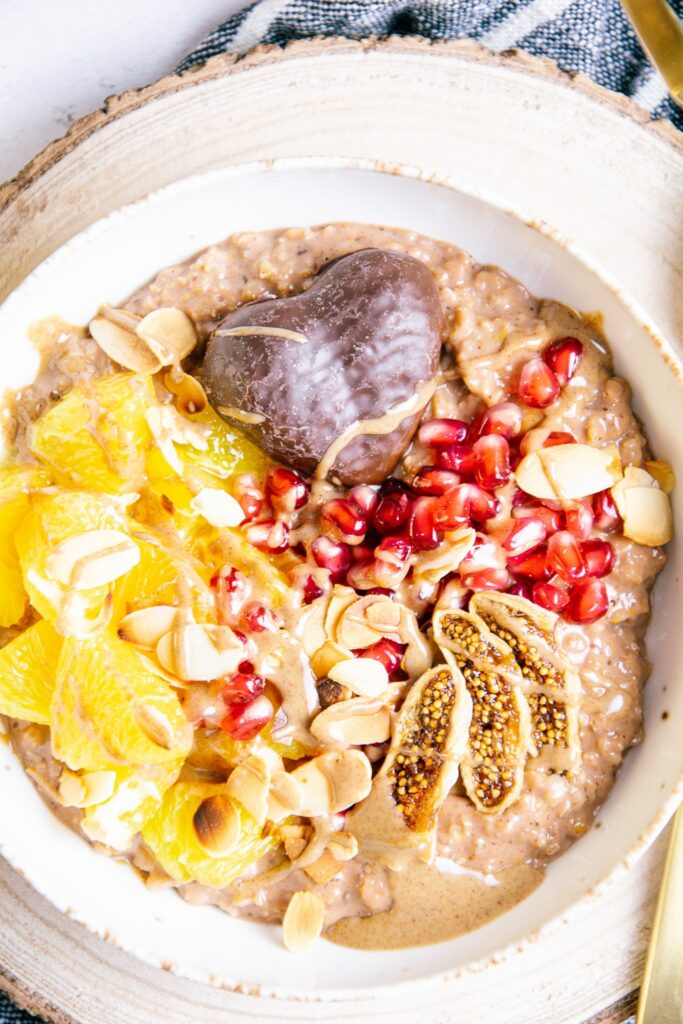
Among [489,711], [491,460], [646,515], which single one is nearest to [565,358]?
[491,460]

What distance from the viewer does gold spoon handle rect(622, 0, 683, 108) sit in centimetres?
293

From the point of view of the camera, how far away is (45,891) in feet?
8.09

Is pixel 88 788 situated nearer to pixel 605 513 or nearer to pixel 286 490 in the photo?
pixel 286 490

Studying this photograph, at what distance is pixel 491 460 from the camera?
8.42 feet

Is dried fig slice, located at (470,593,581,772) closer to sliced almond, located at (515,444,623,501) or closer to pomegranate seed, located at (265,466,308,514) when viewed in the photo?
sliced almond, located at (515,444,623,501)

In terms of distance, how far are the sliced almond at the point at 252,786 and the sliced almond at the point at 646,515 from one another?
3.56ft

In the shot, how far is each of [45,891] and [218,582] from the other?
844mm

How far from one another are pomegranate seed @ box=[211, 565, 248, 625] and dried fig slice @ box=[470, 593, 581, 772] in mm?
612

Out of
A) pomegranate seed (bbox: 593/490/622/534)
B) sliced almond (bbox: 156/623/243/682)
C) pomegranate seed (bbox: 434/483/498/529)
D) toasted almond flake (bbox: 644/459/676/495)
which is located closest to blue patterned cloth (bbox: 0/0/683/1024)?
toasted almond flake (bbox: 644/459/676/495)

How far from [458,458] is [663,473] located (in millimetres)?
529

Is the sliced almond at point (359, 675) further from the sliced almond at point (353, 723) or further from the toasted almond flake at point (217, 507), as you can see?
the toasted almond flake at point (217, 507)

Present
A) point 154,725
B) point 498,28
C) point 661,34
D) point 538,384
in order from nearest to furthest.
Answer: point 154,725, point 538,384, point 661,34, point 498,28

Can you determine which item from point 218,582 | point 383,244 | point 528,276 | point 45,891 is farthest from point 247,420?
point 45,891

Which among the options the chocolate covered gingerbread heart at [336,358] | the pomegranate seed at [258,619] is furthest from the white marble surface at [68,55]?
the pomegranate seed at [258,619]
